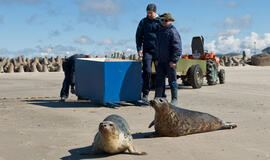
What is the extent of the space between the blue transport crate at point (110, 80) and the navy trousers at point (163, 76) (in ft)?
3.04

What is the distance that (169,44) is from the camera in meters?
8.57

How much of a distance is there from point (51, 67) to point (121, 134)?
24632 mm

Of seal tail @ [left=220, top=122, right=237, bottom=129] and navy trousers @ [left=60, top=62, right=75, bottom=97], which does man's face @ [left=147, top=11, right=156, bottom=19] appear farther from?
seal tail @ [left=220, top=122, right=237, bottom=129]

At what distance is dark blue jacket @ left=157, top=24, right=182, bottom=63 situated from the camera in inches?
335

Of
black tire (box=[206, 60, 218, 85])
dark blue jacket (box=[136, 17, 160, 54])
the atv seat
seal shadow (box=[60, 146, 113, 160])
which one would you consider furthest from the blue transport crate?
the atv seat

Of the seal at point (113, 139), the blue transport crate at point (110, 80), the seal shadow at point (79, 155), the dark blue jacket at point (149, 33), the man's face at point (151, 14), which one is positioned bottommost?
the seal shadow at point (79, 155)

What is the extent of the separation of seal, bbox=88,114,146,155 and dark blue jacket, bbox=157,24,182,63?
3985mm

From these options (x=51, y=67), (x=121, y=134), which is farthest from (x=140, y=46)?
(x=51, y=67)

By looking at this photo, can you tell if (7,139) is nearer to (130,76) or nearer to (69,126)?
(69,126)

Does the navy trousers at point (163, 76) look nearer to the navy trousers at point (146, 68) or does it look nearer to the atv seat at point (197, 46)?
the navy trousers at point (146, 68)

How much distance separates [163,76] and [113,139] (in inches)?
177

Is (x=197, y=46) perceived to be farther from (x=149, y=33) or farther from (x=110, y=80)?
(x=110, y=80)

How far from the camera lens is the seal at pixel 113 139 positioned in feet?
14.3

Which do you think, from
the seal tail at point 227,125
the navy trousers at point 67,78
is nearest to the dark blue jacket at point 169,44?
the seal tail at point 227,125
